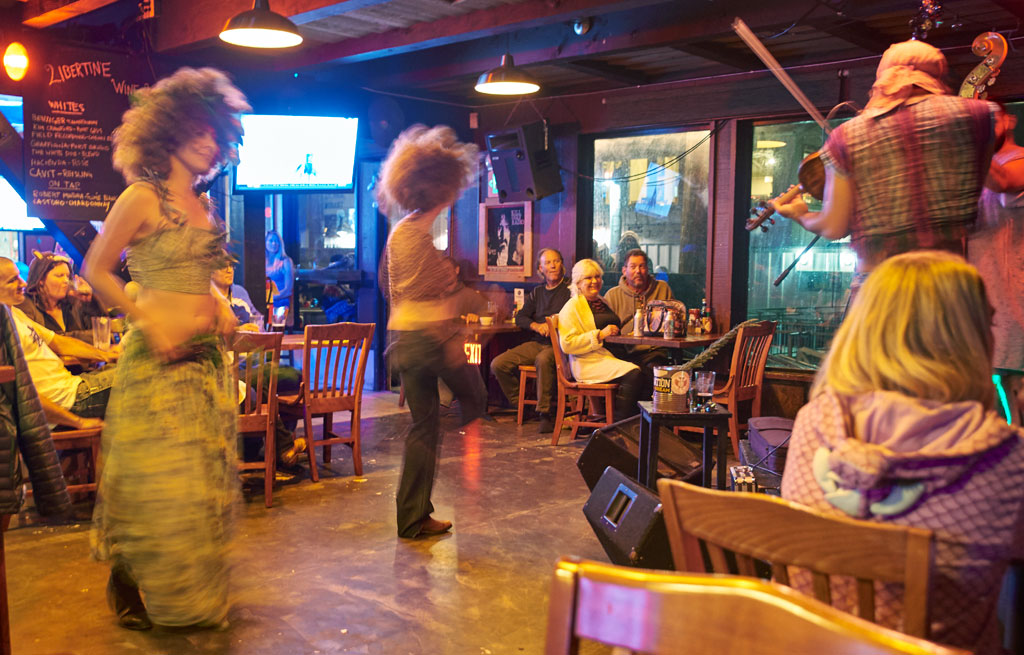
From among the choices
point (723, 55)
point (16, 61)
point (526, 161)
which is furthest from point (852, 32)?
point (16, 61)

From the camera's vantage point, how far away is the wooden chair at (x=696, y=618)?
2.58 ft

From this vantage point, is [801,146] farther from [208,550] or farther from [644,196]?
[208,550]

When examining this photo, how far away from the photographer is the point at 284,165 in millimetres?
6867

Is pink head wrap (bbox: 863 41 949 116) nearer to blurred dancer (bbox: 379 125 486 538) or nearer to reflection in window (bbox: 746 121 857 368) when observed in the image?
blurred dancer (bbox: 379 125 486 538)

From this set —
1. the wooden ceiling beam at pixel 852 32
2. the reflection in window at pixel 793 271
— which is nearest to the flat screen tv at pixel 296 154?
the reflection in window at pixel 793 271

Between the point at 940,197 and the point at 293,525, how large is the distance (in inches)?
122

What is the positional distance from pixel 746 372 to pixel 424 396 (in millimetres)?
2921

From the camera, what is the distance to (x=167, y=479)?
245cm

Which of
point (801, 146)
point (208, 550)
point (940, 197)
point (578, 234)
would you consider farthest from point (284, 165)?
point (940, 197)

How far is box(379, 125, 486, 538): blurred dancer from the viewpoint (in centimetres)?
349


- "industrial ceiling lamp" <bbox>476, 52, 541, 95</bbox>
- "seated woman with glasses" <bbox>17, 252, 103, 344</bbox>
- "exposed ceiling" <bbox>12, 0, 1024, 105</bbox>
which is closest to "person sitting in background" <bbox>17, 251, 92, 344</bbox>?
"seated woman with glasses" <bbox>17, 252, 103, 344</bbox>

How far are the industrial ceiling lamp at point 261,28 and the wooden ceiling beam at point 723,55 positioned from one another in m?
2.43

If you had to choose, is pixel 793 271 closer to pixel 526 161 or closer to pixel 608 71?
pixel 608 71

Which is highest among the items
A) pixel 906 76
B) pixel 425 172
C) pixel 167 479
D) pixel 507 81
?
pixel 507 81
